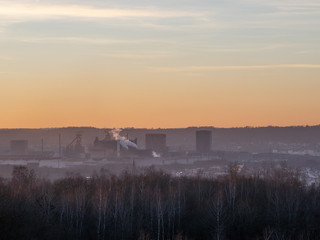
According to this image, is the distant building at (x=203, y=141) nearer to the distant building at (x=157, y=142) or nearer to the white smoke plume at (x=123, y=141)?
the distant building at (x=157, y=142)

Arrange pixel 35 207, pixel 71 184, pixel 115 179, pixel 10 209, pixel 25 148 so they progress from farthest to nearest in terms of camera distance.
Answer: pixel 25 148, pixel 115 179, pixel 71 184, pixel 35 207, pixel 10 209

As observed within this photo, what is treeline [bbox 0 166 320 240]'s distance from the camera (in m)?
59.3

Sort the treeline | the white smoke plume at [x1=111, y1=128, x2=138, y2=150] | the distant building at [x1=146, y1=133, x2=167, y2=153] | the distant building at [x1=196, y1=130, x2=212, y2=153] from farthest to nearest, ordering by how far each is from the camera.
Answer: the distant building at [x1=196, y1=130, x2=212, y2=153]
the distant building at [x1=146, y1=133, x2=167, y2=153]
the white smoke plume at [x1=111, y1=128, x2=138, y2=150]
the treeline

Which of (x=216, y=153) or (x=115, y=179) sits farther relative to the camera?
(x=216, y=153)

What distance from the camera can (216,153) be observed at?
184125 millimetres

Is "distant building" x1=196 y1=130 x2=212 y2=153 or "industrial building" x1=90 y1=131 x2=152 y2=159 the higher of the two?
"distant building" x1=196 y1=130 x2=212 y2=153

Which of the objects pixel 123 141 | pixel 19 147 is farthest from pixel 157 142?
pixel 19 147

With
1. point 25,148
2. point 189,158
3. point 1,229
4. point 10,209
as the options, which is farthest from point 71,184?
point 25,148

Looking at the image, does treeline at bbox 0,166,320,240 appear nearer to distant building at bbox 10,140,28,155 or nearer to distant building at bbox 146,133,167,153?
distant building at bbox 10,140,28,155

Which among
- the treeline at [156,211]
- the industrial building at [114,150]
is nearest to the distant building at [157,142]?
the industrial building at [114,150]

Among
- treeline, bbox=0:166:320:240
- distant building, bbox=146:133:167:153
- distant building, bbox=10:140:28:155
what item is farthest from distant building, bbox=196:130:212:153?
treeline, bbox=0:166:320:240

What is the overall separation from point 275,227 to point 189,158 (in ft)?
326

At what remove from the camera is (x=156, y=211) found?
6619 cm

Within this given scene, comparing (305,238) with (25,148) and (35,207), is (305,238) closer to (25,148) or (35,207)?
(35,207)
